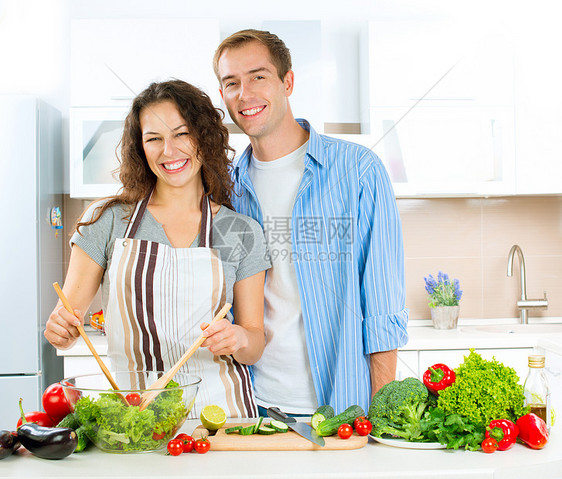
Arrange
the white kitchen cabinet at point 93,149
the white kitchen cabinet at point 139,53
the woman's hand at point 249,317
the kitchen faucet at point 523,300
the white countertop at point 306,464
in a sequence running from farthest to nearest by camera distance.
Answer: the kitchen faucet at point 523,300
the white kitchen cabinet at point 93,149
the white kitchen cabinet at point 139,53
the woman's hand at point 249,317
the white countertop at point 306,464

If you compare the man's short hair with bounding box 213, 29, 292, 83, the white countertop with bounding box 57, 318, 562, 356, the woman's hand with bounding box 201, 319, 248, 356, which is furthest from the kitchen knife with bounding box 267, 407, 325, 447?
the white countertop with bounding box 57, 318, 562, 356

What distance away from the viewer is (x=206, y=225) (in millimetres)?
1065

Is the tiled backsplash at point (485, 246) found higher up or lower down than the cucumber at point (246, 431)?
higher up

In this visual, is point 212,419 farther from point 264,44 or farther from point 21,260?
point 21,260

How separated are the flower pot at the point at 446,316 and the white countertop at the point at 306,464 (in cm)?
137

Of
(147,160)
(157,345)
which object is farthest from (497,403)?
(147,160)

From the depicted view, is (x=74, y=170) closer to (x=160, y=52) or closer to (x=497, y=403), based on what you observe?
(x=160, y=52)

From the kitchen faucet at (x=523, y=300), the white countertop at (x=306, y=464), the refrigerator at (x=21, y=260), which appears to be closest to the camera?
the white countertop at (x=306, y=464)

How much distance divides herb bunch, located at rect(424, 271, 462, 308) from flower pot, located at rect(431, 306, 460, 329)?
22 mm

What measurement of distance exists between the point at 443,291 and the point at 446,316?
94 mm

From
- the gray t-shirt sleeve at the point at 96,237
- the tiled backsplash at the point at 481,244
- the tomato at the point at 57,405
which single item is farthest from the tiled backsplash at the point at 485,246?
the tomato at the point at 57,405

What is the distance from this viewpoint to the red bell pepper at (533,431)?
698 millimetres

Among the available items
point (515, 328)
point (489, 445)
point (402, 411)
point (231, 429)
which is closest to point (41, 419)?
point (231, 429)

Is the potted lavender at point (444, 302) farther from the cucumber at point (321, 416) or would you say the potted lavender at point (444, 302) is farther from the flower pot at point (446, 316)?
the cucumber at point (321, 416)
